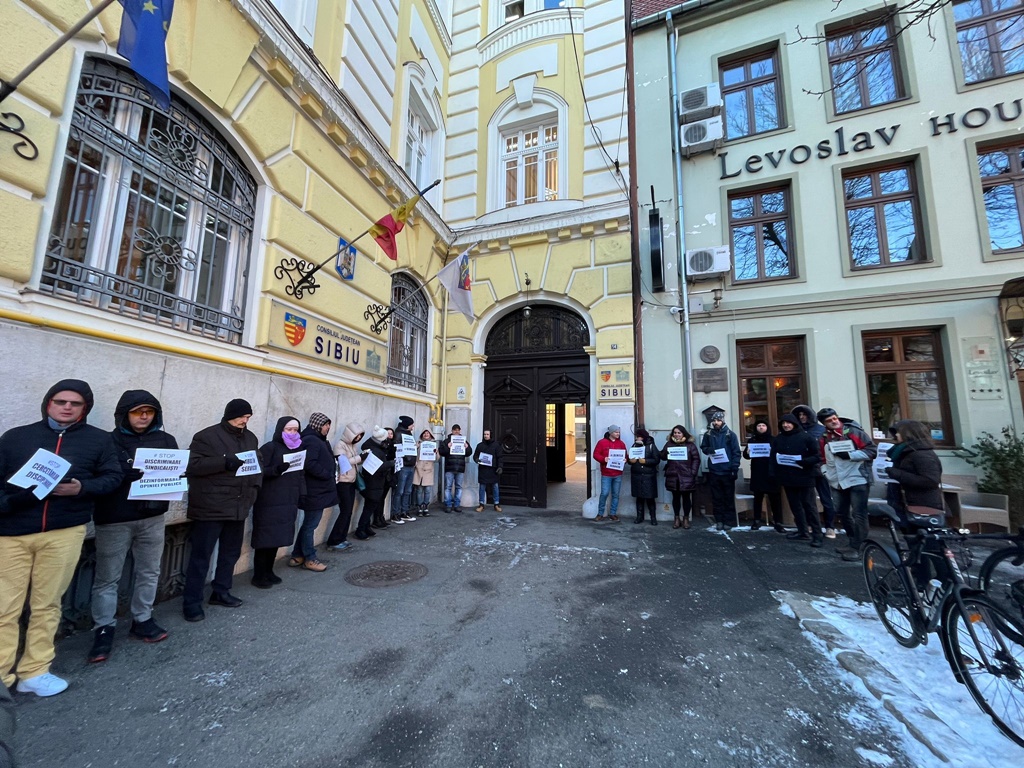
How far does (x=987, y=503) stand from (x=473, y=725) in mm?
8346

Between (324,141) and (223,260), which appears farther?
(324,141)

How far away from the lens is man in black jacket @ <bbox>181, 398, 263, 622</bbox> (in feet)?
12.5

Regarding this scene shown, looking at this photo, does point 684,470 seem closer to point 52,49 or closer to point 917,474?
point 917,474

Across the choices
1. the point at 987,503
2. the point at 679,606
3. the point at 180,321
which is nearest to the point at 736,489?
the point at 987,503

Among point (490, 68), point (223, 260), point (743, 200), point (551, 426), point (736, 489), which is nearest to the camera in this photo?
point (223, 260)

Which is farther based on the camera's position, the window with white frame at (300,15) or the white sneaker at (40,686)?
the window with white frame at (300,15)

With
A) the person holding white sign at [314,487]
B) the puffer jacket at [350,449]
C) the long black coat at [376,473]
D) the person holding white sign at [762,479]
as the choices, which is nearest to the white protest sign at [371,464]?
the long black coat at [376,473]

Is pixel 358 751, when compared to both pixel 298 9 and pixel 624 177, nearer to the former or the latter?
pixel 298 9

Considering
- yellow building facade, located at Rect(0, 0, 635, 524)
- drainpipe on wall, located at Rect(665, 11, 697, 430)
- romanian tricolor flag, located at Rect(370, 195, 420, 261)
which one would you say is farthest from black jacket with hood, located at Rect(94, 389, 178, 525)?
drainpipe on wall, located at Rect(665, 11, 697, 430)

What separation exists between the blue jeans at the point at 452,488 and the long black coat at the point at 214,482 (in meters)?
5.24

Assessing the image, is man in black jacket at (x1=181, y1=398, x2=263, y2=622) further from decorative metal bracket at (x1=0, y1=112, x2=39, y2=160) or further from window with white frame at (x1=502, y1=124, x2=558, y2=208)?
window with white frame at (x1=502, y1=124, x2=558, y2=208)

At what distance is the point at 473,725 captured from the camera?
253cm

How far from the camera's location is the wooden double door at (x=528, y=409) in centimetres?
973

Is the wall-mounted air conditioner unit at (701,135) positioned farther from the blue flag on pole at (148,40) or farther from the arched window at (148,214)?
the blue flag on pole at (148,40)
